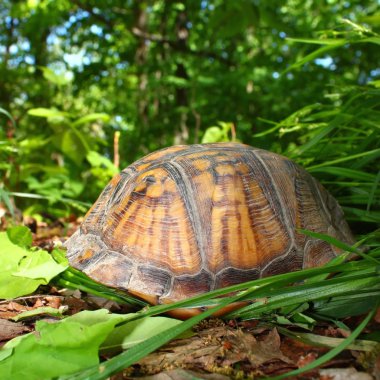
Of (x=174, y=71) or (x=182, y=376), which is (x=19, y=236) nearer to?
(x=182, y=376)

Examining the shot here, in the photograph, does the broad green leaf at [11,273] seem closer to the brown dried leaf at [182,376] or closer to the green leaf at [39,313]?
the green leaf at [39,313]

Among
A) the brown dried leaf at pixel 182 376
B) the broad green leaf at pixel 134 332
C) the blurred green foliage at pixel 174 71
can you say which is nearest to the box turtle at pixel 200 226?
the broad green leaf at pixel 134 332

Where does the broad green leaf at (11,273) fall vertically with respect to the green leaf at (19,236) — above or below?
below

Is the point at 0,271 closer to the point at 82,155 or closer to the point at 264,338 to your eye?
the point at 264,338

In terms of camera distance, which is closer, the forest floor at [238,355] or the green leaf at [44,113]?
the forest floor at [238,355]

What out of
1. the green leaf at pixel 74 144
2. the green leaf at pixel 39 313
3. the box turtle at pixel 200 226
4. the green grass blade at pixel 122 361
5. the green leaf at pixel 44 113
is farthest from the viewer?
the green leaf at pixel 74 144

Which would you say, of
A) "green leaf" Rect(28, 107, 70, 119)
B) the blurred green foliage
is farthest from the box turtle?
the blurred green foliage

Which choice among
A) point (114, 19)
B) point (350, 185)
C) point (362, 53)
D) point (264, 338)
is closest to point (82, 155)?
point (350, 185)
